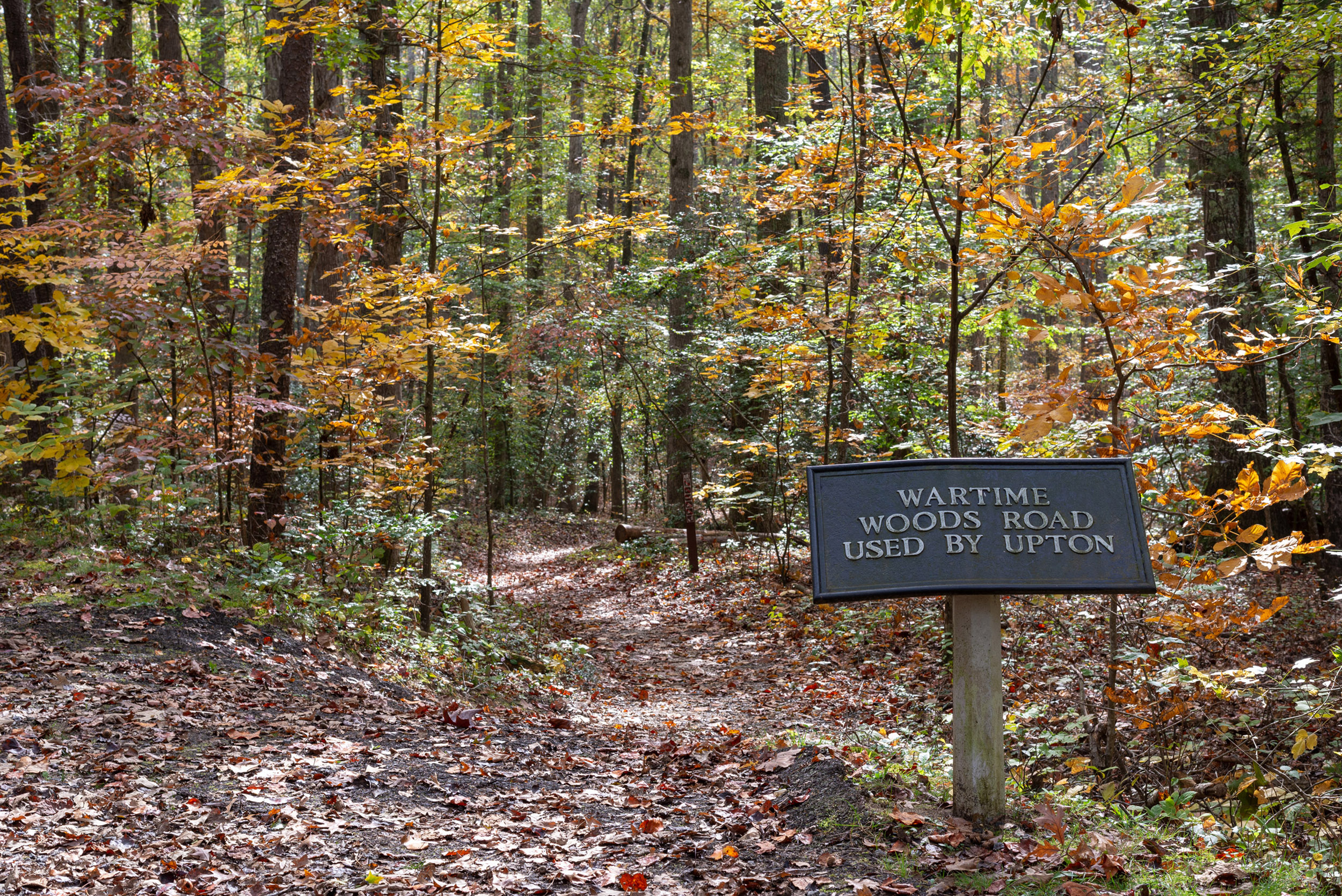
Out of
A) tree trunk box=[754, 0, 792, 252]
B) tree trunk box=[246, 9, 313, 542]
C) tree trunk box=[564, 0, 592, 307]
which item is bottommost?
tree trunk box=[246, 9, 313, 542]

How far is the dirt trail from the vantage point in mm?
3613

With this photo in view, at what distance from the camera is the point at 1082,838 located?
3.59m

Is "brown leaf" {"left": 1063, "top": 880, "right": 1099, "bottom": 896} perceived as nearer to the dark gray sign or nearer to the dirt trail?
the dirt trail

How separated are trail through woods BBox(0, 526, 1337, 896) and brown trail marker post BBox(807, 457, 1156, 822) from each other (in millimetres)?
475

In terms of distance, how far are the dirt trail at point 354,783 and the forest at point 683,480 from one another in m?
0.03

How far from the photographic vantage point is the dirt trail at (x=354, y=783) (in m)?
3.61

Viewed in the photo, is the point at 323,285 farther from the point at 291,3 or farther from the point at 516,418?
the point at 516,418

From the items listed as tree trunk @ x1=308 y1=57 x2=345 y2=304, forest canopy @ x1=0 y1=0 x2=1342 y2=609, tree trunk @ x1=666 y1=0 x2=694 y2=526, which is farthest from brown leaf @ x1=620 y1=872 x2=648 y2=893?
tree trunk @ x1=666 y1=0 x2=694 y2=526

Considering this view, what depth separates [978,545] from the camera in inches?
149

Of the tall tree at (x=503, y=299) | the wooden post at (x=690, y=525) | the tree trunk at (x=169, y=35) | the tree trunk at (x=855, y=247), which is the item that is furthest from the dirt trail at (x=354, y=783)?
the tall tree at (x=503, y=299)

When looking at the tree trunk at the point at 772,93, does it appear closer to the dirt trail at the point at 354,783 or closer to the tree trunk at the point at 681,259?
the tree trunk at the point at 681,259

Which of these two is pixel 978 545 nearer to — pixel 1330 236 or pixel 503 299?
pixel 1330 236

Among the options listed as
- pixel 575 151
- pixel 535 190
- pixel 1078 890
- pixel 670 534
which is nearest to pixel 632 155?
pixel 535 190

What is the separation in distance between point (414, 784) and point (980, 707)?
283 cm
